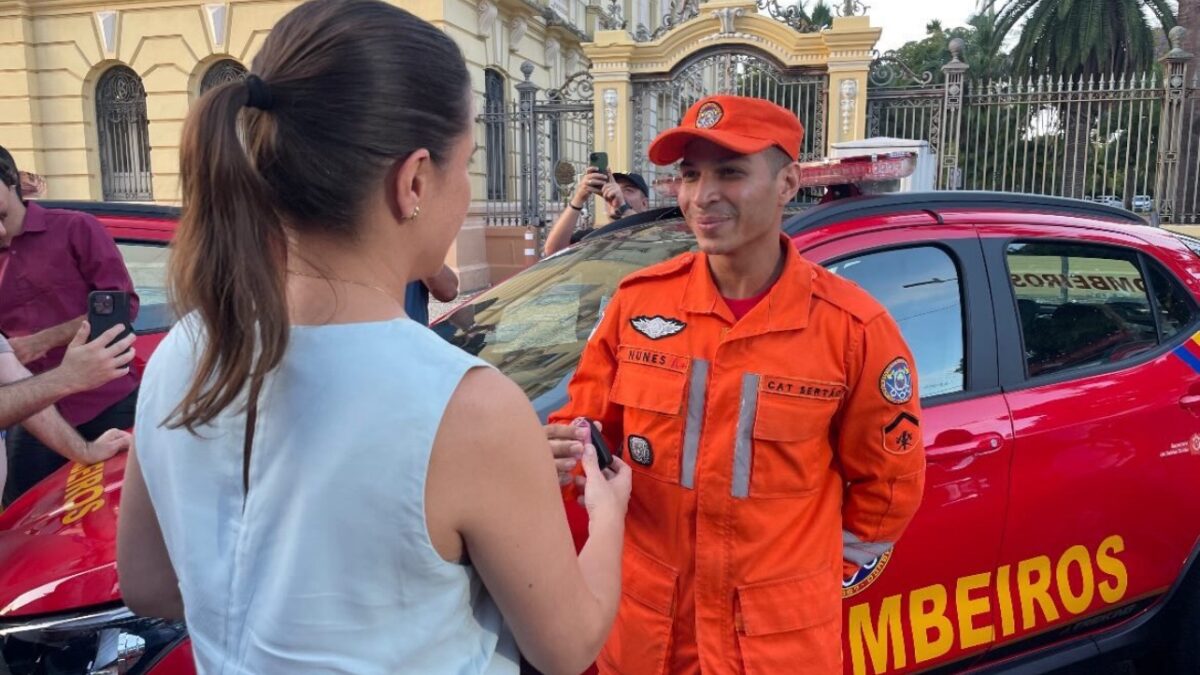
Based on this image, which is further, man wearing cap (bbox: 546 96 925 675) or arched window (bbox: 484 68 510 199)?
arched window (bbox: 484 68 510 199)

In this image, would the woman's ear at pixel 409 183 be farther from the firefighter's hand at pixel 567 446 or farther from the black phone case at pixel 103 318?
the black phone case at pixel 103 318

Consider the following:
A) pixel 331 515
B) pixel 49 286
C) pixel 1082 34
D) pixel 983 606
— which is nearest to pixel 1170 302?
pixel 983 606

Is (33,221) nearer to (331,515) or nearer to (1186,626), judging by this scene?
(331,515)

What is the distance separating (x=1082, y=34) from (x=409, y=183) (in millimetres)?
22313

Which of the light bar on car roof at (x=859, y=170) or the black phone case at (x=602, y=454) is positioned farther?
the light bar on car roof at (x=859, y=170)

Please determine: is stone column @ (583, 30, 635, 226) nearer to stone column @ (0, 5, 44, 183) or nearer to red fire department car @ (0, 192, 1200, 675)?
stone column @ (0, 5, 44, 183)

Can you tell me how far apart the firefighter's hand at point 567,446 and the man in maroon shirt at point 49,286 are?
233 centimetres

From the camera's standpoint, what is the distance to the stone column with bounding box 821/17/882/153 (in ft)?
40.2

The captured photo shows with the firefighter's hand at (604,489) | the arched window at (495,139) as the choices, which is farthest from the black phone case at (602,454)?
the arched window at (495,139)

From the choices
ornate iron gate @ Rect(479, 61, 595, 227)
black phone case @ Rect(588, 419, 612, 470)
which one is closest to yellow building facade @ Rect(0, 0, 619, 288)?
ornate iron gate @ Rect(479, 61, 595, 227)

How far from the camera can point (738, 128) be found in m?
1.76

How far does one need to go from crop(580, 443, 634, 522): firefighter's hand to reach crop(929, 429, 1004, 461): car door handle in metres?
1.16

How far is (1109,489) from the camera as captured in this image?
245cm

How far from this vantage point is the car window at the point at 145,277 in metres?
3.67
